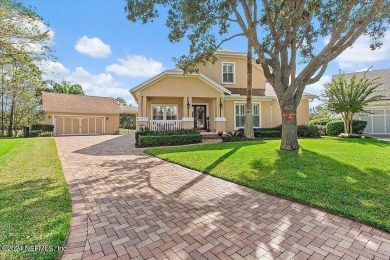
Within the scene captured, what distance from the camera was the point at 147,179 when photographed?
5879 millimetres

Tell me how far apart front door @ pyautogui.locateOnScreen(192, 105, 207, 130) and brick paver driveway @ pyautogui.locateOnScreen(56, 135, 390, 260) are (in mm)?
13351

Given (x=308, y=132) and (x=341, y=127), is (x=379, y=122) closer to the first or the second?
(x=341, y=127)

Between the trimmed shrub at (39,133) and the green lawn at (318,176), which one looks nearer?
the green lawn at (318,176)

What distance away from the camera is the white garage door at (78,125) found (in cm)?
2527

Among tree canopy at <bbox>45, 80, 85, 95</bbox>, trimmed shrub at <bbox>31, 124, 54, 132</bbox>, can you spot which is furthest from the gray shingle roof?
tree canopy at <bbox>45, 80, 85, 95</bbox>

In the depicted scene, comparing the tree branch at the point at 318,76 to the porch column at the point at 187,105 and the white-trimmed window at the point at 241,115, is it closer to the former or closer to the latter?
the porch column at the point at 187,105

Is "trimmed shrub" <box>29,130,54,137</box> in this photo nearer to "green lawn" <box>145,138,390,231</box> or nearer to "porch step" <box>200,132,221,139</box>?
"porch step" <box>200,132,221,139</box>

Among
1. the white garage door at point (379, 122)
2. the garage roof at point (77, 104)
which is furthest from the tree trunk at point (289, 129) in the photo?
the garage roof at point (77, 104)

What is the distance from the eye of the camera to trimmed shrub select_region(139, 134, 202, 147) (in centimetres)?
1243

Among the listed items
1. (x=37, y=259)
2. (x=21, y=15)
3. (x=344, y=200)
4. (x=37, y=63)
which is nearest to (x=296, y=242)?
(x=344, y=200)

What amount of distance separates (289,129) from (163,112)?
37.1ft

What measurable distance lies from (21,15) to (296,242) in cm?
998

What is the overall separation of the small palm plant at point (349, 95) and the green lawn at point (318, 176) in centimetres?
854

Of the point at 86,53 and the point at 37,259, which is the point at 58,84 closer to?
the point at 86,53
